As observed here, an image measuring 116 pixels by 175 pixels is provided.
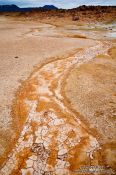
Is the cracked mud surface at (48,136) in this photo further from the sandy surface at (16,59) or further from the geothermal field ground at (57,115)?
the sandy surface at (16,59)

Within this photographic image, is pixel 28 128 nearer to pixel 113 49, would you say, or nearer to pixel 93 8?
pixel 113 49

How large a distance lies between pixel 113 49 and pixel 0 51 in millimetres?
12697

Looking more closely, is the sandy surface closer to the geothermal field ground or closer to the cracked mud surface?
the geothermal field ground

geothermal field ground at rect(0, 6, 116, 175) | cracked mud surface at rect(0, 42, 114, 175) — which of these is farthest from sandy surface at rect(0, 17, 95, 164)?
cracked mud surface at rect(0, 42, 114, 175)

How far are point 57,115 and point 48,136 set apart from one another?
6.39 feet

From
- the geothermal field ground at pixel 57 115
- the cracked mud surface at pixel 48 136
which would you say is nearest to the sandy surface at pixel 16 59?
the geothermal field ground at pixel 57 115

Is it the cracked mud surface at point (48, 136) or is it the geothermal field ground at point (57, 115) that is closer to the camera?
the cracked mud surface at point (48, 136)

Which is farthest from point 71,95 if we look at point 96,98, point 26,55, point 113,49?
point 113,49

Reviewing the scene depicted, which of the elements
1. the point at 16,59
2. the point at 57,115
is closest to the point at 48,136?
the point at 57,115

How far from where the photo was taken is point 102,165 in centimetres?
938

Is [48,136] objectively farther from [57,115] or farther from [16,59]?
[16,59]

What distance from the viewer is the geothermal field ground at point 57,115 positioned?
376 inches

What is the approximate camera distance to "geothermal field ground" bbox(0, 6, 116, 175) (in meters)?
9.54

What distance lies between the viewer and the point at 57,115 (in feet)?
42.2
